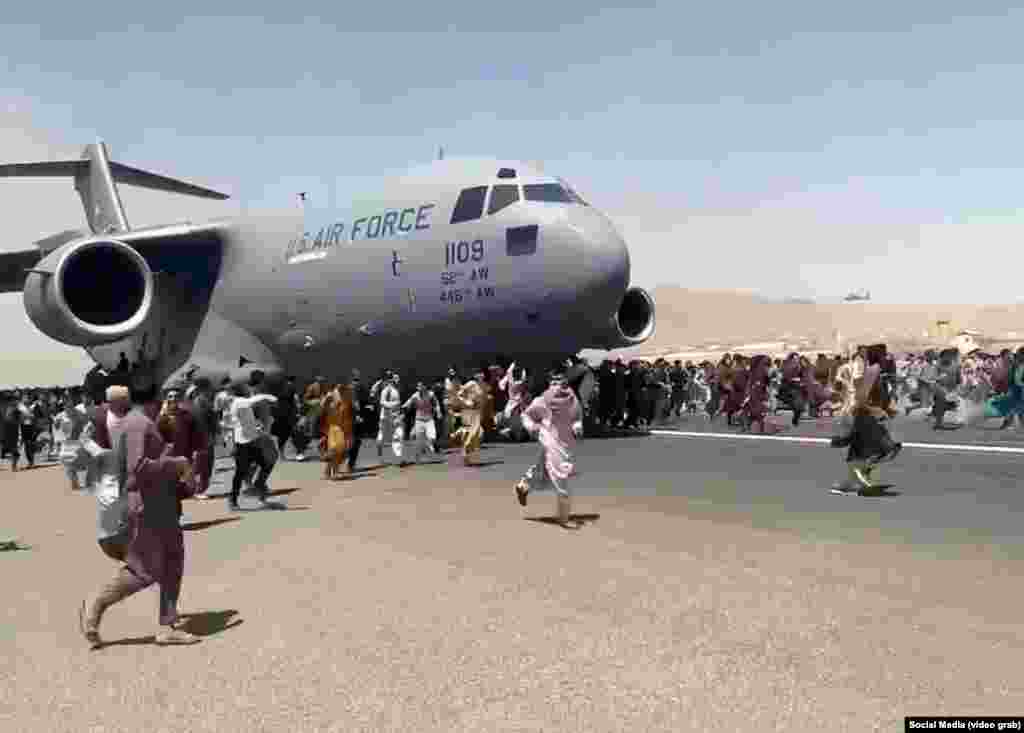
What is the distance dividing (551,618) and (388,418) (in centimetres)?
891

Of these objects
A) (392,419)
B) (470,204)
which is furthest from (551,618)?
(470,204)

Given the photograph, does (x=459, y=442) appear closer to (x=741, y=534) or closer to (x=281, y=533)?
(x=281, y=533)

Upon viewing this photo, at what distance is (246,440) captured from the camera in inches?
396

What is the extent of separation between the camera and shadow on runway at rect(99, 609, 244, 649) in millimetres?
5555

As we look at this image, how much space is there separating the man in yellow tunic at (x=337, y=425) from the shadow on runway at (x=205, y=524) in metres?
2.52

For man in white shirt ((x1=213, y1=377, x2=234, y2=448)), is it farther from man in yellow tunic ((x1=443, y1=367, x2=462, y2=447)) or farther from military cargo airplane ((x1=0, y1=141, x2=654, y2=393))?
man in yellow tunic ((x1=443, y1=367, x2=462, y2=447))

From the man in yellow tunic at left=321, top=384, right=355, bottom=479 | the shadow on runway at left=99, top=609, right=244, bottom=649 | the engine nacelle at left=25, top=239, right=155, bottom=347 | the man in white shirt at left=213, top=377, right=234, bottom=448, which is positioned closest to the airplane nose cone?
the man in yellow tunic at left=321, top=384, right=355, bottom=479

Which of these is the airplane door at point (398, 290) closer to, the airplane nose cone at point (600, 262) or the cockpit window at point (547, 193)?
the cockpit window at point (547, 193)

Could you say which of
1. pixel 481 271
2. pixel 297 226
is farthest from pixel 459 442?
pixel 297 226

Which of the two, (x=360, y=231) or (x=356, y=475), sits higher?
(x=360, y=231)

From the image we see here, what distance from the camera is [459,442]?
53.2 feet

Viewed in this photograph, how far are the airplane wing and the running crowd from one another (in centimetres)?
300

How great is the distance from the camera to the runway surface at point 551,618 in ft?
13.9

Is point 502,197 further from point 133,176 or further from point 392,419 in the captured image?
point 133,176
